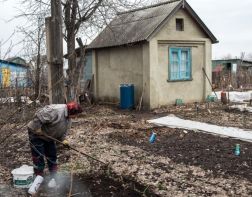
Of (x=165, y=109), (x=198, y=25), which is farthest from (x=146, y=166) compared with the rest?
(x=198, y=25)

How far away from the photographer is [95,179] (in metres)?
6.91

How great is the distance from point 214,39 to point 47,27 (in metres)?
12.0

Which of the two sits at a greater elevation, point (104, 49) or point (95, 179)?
point (104, 49)

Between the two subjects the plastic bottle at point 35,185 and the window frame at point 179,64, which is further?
the window frame at point 179,64

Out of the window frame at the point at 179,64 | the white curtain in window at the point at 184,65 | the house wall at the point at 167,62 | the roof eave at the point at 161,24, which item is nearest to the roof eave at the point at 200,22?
the house wall at the point at 167,62

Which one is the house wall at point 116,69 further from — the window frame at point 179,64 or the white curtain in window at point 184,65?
the white curtain in window at point 184,65

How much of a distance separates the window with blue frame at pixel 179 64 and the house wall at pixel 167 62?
194 mm

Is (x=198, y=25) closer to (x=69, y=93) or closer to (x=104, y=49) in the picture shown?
(x=104, y=49)

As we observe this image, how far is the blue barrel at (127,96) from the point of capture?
16359 millimetres

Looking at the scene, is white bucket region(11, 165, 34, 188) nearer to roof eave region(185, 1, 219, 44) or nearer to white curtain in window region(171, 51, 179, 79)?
white curtain in window region(171, 51, 179, 79)

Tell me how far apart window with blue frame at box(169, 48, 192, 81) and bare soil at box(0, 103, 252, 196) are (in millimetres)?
4750

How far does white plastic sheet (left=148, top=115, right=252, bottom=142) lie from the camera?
9.78m

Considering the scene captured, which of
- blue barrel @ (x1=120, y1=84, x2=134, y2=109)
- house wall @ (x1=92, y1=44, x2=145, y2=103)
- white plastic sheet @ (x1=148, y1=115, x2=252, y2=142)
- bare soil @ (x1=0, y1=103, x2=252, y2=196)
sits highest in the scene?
house wall @ (x1=92, y1=44, x2=145, y2=103)

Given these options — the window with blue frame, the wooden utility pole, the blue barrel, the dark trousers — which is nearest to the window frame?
the window with blue frame
